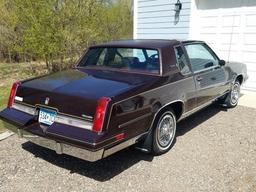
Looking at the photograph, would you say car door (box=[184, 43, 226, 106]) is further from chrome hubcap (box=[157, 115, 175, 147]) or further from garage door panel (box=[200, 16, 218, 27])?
garage door panel (box=[200, 16, 218, 27])

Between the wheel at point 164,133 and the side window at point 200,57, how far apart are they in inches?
41.8

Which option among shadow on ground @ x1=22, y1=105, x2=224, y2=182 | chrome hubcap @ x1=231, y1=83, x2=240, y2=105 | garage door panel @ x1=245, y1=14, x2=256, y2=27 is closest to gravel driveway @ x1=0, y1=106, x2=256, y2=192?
shadow on ground @ x1=22, y1=105, x2=224, y2=182

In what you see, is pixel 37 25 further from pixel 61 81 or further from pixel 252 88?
pixel 252 88

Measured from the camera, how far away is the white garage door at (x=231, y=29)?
786 centimetres

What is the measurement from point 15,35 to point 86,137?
8.59 meters

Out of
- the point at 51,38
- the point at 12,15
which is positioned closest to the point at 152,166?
the point at 51,38

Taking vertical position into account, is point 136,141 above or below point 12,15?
below

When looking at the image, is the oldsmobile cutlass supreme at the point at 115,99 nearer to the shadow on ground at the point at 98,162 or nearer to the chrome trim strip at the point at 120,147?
the chrome trim strip at the point at 120,147

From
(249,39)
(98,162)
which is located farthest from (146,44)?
(249,39)

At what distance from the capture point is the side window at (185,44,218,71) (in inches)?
203

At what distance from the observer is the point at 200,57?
221 inches

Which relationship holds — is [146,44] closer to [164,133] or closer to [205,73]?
[205,73]

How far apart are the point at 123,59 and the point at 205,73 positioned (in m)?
1.50

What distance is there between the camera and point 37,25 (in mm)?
9062
